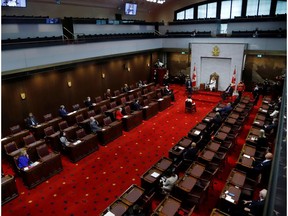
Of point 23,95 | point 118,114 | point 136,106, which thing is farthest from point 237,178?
point 23,95

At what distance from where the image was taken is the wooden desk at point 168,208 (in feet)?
17.0

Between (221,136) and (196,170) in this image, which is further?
(221,136)

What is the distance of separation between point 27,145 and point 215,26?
14.4m

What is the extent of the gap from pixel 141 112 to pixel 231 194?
645cm

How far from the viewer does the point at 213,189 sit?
22.2ft

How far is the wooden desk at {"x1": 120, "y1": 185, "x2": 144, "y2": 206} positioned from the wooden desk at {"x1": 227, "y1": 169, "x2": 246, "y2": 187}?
2301mm

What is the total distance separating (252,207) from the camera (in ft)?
17.0

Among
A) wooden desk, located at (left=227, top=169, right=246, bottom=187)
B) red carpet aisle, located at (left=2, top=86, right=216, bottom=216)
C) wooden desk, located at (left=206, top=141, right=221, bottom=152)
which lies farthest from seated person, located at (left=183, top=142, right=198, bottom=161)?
red carpet aisle, located at (left=2, top=86, right=216, bottom=216)

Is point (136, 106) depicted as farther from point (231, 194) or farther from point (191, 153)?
point (231, 194)

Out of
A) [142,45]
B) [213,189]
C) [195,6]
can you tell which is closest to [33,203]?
[213,189]

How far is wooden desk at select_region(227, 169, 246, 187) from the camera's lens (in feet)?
19.7

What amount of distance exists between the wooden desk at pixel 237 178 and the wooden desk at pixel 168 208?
161cm

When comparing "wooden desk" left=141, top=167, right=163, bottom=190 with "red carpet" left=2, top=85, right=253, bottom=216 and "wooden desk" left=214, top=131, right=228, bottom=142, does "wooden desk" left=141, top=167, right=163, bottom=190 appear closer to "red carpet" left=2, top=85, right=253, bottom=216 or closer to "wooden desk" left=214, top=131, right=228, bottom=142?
"red carpet" left=2, top=85, right=253, bottom=216

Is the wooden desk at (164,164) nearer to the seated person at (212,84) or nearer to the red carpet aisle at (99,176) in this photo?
the red carpet aisle at (99,176)
